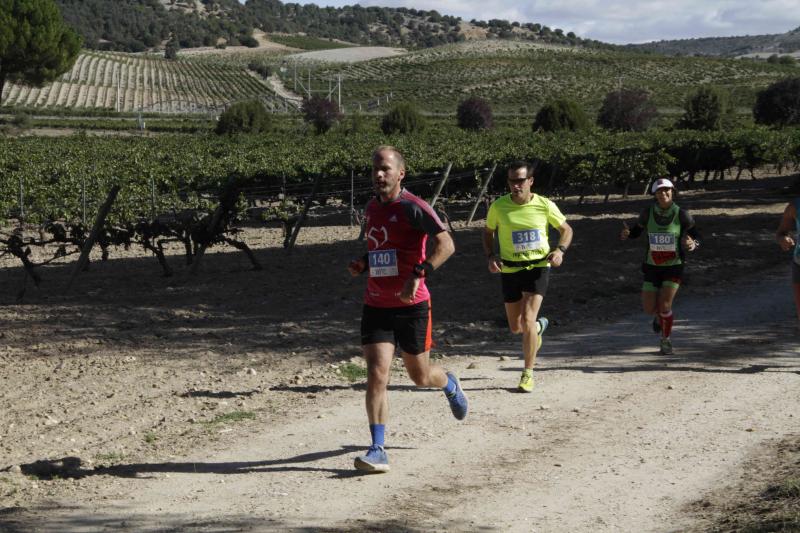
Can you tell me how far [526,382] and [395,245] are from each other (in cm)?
244

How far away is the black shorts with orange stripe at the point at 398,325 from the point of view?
607 centimetres

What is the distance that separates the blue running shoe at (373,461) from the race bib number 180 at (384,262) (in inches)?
37.5

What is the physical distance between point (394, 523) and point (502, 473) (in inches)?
40.7

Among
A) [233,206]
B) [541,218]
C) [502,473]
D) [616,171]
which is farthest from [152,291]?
[616,171]

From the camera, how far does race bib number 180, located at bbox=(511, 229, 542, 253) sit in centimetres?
796

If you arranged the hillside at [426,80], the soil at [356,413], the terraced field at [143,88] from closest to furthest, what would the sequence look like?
the soil at [356,413] → the terraced field at [143,88] → the hillside at [426,80]

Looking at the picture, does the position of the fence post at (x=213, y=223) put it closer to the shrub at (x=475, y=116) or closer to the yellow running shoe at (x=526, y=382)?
the yellow running shoe at (x=526, y=382)

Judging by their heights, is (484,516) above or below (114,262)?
above

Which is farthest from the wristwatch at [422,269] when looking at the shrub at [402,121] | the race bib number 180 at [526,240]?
the shrub at [402,121]

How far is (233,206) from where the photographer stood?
1603cm

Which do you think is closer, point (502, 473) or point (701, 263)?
point (502, 473)

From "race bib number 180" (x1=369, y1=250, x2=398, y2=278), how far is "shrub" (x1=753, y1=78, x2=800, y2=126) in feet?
→ 179

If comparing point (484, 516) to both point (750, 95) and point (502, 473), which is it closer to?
point (502, 473)

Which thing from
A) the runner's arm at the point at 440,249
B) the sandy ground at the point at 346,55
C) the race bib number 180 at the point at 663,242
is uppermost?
the sandy ground at the point at 346,55
